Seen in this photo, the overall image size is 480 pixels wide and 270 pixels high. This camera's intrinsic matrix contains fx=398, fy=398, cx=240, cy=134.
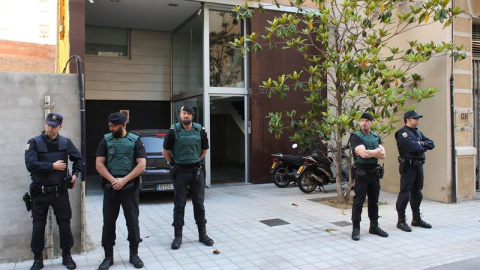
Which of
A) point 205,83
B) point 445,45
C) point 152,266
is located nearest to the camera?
point 152,266

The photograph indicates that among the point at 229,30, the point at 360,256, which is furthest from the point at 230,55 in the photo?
the point at 360,256

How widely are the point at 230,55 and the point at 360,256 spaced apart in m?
7.97

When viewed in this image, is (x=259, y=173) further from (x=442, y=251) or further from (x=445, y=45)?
(x=442, y=251)

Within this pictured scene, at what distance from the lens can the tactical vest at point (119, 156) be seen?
4691 millimetres

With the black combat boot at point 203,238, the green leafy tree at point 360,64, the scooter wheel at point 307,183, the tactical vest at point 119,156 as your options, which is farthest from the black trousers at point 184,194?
the scooter wheel at point 307,183

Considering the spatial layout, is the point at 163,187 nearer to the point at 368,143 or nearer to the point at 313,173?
the point at 313,173

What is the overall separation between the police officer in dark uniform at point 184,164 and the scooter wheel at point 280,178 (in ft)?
17.3

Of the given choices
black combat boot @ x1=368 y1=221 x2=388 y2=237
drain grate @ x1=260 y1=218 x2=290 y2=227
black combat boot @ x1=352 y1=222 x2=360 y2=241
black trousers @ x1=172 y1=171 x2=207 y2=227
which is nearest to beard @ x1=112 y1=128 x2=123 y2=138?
black trousers @ x1=172 y1=171 x2=207 y2=227

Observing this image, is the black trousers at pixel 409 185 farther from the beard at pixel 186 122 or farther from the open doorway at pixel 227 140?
the open doorway at pixel 227 140

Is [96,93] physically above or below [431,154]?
above

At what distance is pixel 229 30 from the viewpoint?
11727 millimetres

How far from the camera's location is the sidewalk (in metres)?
4.94

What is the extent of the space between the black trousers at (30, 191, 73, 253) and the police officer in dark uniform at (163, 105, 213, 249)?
1.42 meters

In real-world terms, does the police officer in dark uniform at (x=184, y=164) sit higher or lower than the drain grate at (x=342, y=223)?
higher
